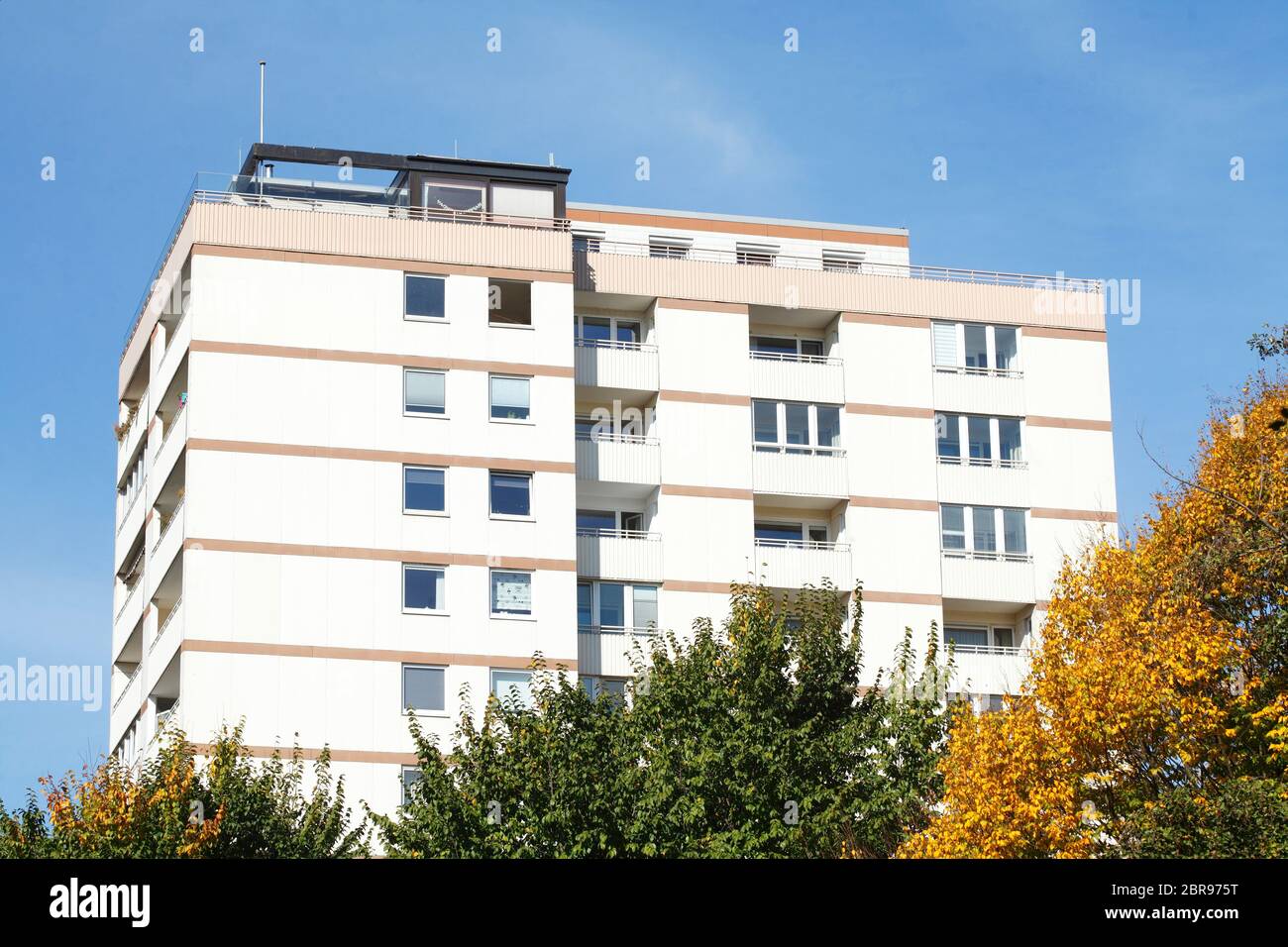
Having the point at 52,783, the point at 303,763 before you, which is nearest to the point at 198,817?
the point at 52,783

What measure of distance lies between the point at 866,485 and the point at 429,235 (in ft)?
47.1

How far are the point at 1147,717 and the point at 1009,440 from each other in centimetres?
2373

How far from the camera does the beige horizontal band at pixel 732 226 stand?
6322 cm

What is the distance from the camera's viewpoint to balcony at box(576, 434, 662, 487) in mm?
54094

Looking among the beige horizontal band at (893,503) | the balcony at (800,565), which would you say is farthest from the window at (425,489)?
the beige horizontal band at (893,503)

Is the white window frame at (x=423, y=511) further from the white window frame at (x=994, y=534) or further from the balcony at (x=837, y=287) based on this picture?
the white window frame at (x=994, y=534)

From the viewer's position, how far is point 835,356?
57219mm

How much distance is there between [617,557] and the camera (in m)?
53.5

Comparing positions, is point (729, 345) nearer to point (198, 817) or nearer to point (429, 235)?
point (429, 235)

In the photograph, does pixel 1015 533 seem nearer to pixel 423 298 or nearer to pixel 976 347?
pixel 976 347

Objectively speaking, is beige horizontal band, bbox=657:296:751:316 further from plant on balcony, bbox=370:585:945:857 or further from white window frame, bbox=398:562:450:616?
plant on balcony, bbox=370:585:945:857

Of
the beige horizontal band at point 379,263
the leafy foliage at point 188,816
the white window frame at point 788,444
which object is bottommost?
the leafy foliage at point 188,816

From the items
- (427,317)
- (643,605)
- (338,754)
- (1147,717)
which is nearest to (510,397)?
(427,317)

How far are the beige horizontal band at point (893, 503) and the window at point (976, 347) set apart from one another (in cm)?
453
